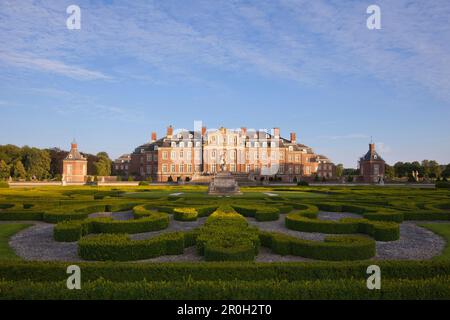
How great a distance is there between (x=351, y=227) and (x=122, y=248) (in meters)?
8.47

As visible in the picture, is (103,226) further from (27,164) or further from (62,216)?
(27,164)

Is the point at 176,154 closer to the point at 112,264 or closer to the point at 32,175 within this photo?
the point at 32,175

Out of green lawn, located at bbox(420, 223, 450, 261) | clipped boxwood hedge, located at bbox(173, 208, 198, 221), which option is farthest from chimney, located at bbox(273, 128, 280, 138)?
clipped boxwood hedge, located at bbox(173, 208, 198, 221)

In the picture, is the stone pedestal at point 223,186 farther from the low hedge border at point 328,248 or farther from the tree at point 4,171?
the tree at point 4,171

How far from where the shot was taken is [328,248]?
9.09 m

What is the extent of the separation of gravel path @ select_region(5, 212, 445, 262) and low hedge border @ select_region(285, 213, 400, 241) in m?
0.21

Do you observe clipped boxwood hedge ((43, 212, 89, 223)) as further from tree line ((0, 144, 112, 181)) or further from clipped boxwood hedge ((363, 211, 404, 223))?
tree line ((0, 144, 112, 181))

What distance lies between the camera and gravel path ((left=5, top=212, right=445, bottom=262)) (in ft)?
32.5

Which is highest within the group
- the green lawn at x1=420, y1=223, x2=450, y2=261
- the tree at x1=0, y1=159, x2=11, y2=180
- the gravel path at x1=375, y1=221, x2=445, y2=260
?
the tree at x1=0, y1=159, x2=11, y2=180

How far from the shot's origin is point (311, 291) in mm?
5699
